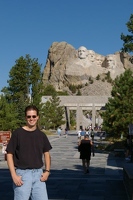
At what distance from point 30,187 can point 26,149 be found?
18.0 inches

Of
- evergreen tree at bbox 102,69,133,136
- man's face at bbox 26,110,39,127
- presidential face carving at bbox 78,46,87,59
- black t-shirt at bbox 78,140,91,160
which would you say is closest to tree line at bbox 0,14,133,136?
evergreen tree at bbox 102,69,133,136

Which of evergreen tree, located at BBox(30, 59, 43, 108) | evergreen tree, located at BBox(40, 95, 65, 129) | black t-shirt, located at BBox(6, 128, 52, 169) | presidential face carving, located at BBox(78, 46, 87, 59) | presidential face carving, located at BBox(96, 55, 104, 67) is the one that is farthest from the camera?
presidential face carving, located at BBox(96, 55, 104, 67)

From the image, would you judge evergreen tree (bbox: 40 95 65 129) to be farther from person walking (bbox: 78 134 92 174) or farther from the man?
the man

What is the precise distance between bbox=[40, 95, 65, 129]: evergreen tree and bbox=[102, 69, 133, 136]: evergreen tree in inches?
1252


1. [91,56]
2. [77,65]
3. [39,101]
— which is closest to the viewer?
[39,101]

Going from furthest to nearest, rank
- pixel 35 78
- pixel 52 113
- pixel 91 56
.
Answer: pixel 91 56 < pixel 52 113 < pixel 35 78

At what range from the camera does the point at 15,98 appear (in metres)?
61.0

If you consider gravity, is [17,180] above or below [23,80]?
below

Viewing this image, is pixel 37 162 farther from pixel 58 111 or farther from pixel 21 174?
pixel 58 111

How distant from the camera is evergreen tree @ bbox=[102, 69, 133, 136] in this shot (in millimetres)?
28672

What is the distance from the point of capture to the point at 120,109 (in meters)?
29.8

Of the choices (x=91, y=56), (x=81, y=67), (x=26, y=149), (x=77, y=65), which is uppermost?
(x=91, y=56)

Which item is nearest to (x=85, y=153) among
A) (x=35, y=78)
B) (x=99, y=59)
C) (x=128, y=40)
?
(x=128, y=40)

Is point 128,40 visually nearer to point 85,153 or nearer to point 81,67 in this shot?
point 85,153
